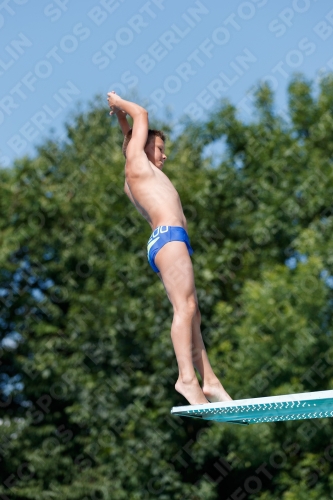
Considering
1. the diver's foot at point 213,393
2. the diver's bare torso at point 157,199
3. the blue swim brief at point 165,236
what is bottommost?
the diver's foot at point 213,393

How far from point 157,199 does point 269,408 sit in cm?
132

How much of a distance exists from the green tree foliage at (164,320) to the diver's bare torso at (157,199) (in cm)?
759

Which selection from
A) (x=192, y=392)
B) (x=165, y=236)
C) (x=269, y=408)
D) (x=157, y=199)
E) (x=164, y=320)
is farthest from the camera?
(x=164, y=320)

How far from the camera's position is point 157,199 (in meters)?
4.07

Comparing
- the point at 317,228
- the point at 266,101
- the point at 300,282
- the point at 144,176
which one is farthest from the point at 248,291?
the point at 144,176

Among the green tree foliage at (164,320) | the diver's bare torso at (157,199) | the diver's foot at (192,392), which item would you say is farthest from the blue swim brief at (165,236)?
the green tree foliage at (164,320)

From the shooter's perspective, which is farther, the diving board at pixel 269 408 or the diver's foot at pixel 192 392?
the diver's foot at pixel 192 392

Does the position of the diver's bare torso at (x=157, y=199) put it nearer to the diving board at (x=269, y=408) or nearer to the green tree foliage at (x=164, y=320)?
the diving board at (x=269, y=408)

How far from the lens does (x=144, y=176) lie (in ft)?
13.5

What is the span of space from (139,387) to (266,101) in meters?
6.53

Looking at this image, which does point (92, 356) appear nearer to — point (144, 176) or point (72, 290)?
point (72, 290)

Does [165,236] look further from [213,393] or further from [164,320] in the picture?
[164,320]

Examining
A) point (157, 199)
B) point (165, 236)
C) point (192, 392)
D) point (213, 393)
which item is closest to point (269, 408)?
point (192, 392)

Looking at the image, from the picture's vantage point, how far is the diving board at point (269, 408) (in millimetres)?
3020
